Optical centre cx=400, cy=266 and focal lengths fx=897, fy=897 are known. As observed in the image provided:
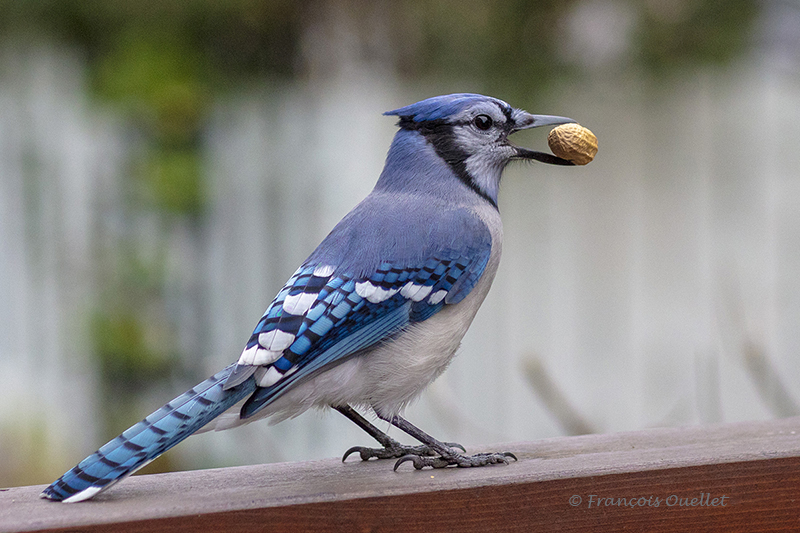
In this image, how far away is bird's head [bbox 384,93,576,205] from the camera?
5.21 ft

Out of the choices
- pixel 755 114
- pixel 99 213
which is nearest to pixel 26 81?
pixel 99 213

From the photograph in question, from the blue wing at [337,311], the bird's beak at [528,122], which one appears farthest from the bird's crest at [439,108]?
the blue wing at [337,311]

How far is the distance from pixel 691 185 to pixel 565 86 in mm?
552

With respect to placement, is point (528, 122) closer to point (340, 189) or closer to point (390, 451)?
point (390, 451)

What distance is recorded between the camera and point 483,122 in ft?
5.35

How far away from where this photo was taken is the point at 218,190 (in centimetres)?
304

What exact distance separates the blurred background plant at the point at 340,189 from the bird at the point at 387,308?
141 cm

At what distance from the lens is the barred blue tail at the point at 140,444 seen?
1.13m

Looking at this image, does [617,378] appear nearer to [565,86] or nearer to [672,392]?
[672,392]

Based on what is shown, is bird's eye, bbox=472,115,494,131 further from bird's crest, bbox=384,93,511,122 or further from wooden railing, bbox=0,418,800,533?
wooden railing, bbox=0,418,800,533

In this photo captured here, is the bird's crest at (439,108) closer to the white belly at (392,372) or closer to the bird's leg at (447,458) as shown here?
the white belly at (392,372)

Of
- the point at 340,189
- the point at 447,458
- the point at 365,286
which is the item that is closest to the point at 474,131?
the point at 365,286

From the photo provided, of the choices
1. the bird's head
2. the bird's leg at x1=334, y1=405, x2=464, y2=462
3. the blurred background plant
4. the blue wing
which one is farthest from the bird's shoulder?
the blurred background plant

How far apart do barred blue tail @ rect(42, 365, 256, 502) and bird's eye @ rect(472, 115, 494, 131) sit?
68cm
